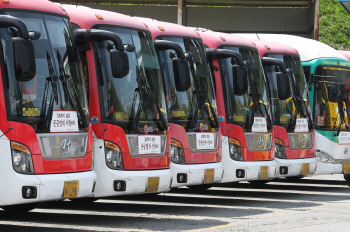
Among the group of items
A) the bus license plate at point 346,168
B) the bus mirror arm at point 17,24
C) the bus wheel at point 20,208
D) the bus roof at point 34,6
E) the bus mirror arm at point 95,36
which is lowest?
the bus license plate at point 346,168

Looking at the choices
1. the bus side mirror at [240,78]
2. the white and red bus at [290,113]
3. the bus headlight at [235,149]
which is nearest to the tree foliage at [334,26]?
the white and red bus at [290,113]

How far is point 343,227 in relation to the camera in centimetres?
894

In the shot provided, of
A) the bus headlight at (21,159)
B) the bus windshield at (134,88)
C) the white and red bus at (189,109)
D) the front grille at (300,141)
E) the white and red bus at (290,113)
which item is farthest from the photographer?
the front grille at (300,141)

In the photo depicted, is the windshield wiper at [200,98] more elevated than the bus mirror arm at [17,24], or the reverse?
the bus mirror arm at [17,24]

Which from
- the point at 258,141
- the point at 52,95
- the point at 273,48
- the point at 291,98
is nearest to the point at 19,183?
the point at 52,95

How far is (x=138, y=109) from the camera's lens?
31.6ft

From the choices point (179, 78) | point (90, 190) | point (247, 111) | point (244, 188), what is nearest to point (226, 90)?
point (247, 111)

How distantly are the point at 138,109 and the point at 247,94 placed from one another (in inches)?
136

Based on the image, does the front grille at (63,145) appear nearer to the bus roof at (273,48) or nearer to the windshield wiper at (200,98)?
the windshield wiper at (200,98)

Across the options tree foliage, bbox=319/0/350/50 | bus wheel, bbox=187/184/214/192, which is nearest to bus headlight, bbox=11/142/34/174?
bus wheel, bbox=187/184/214/192

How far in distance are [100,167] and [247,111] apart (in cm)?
406

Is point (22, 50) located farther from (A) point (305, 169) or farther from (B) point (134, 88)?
(A) point (305, 169)

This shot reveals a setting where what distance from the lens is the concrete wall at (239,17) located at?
33812 millimetres

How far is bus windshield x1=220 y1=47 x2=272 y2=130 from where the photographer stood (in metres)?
12.4
